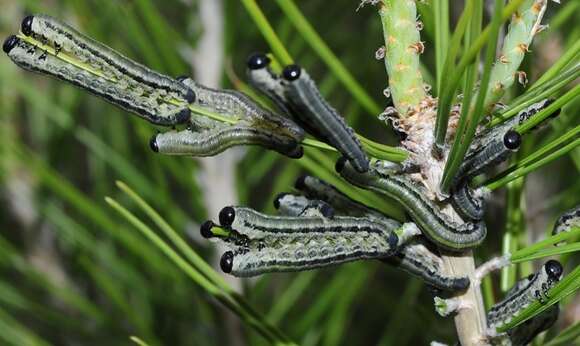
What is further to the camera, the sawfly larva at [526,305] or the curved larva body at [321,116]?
the sawfly larva at [526,305]

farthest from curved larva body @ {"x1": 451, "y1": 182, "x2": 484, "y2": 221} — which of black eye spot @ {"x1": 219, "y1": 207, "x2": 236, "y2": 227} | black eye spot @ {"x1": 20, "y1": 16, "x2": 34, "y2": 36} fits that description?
black eye spot @ {"x1": 20, "y1": 16, "x2": 34, "y2": 36}

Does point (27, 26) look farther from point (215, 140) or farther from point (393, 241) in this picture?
point (393, 241)

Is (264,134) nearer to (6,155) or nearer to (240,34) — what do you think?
(240,34)

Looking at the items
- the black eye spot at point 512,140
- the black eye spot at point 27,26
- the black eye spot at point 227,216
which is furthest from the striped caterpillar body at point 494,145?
the black eye spot at point 27,26

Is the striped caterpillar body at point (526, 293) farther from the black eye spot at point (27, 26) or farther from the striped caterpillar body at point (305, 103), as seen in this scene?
the black eye spot at point (27, 26)

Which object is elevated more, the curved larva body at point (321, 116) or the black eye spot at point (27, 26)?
the black eye spot at point (27, 26)

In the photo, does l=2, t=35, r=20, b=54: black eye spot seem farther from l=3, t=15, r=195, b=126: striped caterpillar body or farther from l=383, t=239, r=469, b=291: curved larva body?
l=383, t=239, r=469, b=291: curved larva body
